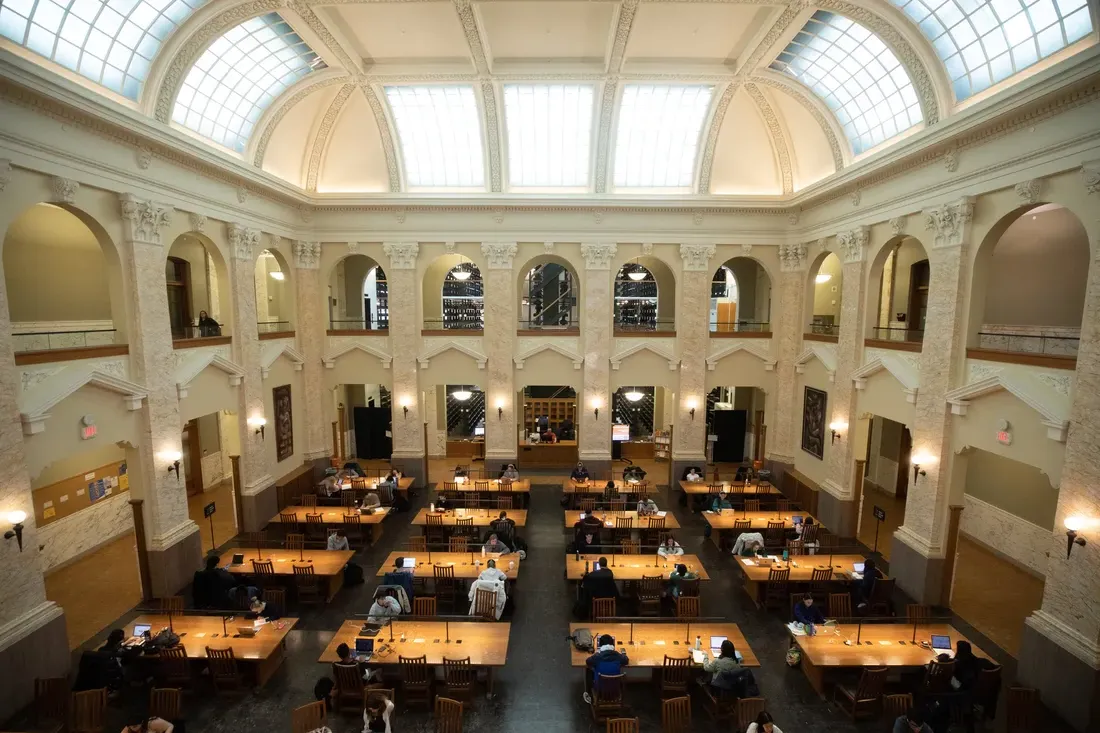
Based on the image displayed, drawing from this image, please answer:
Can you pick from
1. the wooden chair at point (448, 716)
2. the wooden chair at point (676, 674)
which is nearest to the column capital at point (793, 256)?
the wooden chair at point (676, 674)

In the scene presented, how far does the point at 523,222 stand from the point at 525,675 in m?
13.2

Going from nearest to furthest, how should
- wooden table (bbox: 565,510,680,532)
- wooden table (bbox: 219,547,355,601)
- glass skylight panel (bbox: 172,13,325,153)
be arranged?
wooden table (bbox: 219,547,355,601), glass skylight panel (bbox: 172,13,325,153), wooden table (bbox: 565,510,680,532)

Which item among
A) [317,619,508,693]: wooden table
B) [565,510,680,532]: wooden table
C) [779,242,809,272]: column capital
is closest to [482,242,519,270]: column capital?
[565,510,680,532]: wooden table

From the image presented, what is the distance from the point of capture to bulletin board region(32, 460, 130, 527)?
475 inches

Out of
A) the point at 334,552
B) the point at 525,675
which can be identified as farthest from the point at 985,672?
the point at 334,552

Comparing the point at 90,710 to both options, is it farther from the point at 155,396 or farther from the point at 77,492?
the point at 77,492

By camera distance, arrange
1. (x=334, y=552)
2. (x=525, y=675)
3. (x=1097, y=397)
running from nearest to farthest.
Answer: (x=1097, y=397) < (x=525, y=675) < (x=334, y=552)

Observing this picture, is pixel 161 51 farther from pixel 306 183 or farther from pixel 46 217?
pixel 306 183

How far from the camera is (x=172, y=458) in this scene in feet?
38.1

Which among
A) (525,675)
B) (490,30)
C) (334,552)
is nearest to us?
(525,675)

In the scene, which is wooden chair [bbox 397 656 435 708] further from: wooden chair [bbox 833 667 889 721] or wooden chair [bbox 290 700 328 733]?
wooden chair [bbox 833 667 889 721]

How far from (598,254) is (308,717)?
570 inches

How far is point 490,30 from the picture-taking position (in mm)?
13211

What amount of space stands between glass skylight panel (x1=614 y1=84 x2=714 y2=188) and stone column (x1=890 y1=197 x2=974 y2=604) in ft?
25.0
